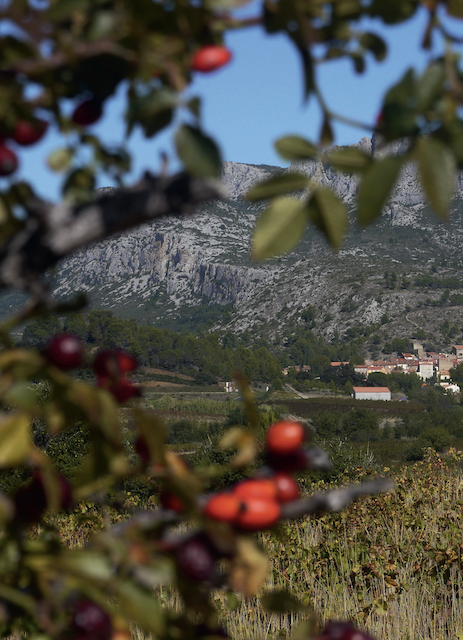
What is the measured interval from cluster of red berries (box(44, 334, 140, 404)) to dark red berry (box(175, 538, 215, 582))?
0.25 m

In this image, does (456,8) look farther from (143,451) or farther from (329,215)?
(143,451)

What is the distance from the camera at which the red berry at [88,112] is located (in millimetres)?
873

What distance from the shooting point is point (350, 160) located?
Answer: 654 millimetres

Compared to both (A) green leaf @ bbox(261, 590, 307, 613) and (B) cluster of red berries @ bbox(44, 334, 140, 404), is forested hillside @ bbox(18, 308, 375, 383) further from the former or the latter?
(A) green leaf @ bbox(261, 590, 307, 613)

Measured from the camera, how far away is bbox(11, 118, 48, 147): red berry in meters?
0.81

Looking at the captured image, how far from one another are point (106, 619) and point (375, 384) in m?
63.4

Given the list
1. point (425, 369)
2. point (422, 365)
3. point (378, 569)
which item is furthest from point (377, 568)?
point (425, 369)

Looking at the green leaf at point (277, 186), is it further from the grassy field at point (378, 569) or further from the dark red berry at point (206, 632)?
the grassy field at point (378, 569)

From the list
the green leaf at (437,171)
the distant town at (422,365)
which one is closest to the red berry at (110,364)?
the green leaf at (437,171)

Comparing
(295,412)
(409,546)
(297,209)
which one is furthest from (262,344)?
(297,209)

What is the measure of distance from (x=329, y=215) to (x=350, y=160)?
3.1 inches

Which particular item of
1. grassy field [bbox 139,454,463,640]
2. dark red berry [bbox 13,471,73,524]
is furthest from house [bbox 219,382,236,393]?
dark red berry [bbox 13,471,73,524]

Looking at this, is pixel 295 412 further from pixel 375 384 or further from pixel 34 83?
pixel 34 83

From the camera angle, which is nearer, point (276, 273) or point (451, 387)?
point (451, 387)
